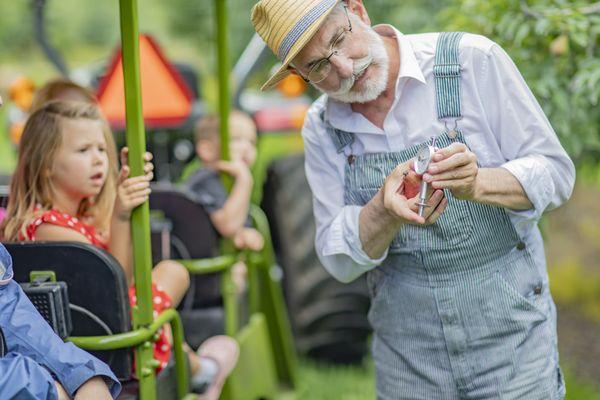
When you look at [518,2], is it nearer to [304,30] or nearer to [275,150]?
[304,30]

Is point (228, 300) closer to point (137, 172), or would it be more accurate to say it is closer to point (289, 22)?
point (137, 172)

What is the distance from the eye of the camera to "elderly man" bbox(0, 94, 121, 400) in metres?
2.16

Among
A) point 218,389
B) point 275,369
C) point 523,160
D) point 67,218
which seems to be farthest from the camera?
point 275,369

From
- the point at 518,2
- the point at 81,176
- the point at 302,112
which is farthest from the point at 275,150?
the point at 81,176

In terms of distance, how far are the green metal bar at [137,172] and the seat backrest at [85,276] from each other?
0.16 feet

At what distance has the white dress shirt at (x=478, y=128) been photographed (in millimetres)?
2521

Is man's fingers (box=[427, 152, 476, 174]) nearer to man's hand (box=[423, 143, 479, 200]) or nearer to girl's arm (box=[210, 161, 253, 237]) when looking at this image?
man's hand (box=[423, 143, 479, 200])

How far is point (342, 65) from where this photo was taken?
253cm

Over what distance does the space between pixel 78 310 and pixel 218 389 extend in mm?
958

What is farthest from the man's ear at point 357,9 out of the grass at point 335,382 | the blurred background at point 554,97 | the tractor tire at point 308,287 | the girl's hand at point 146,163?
the grass at point 335,382

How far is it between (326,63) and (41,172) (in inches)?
37.2

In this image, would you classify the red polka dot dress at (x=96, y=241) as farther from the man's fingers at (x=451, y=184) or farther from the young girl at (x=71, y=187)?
the man's fingers at (x=451, y=184)

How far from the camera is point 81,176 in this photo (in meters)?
2.97

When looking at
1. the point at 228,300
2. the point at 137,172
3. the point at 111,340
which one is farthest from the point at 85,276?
the point at 228,300
